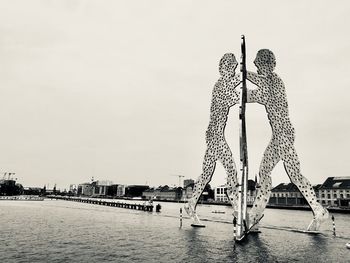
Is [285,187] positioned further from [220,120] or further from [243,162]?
[243,162]

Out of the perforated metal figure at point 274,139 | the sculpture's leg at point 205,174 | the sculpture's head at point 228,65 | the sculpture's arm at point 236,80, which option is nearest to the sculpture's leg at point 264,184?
the perforated metal figure at point 274,139

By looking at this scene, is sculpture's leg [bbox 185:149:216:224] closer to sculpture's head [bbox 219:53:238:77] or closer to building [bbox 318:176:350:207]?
sculpture's head [bbox 219:53:238:77]

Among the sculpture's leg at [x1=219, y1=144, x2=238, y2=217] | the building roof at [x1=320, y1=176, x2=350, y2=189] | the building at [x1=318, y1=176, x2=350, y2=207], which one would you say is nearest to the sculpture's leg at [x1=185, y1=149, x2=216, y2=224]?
the sculpture's leg at [x1=219, y1=144, x2=238, y2=217]

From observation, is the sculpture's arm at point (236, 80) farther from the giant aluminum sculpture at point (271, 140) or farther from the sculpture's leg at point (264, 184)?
the sculpture's leg at point (264, 184)

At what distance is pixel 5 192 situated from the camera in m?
143

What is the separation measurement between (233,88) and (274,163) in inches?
287

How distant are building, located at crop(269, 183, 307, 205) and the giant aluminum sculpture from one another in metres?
75.6

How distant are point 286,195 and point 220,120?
8133cm

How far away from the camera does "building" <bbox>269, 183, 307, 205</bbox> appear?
95938mm

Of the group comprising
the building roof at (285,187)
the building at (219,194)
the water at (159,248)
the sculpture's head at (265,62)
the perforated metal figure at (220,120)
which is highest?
the sculpture's head at (265,62)

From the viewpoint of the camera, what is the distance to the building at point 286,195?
95.9m

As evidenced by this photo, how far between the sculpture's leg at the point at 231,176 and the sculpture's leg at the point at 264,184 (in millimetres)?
1517

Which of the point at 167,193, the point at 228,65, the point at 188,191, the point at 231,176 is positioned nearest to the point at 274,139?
the point at 231,176

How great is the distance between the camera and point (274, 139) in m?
25.5
